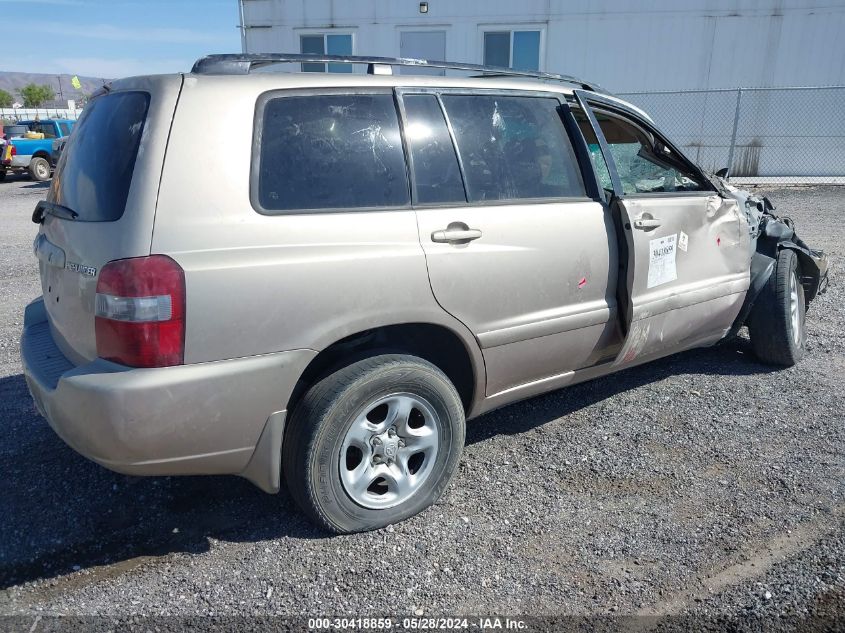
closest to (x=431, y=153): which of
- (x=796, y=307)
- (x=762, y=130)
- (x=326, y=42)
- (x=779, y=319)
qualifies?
(x=779, y=319)

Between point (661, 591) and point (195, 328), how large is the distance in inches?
78.5

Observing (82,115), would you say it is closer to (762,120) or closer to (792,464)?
(792,464)

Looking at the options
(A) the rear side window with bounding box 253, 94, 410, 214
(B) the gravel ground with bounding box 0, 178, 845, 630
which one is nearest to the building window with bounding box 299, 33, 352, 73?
(B) the gravel ground with bounding box 0, 178, 845, 630

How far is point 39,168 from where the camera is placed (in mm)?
20688

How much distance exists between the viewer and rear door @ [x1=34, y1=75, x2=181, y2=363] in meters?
2.43

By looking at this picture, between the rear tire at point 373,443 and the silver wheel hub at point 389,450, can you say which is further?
the silver wheel hub at point 389,450

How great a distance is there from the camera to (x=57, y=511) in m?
3.10

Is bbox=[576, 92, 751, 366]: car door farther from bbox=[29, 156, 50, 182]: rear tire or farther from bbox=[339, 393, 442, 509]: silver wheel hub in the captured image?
bbox=[29, 156, 50, 182]: rear tire

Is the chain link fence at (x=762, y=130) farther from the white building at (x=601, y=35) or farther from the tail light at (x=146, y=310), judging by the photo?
the tail light at (x=146, y=310)

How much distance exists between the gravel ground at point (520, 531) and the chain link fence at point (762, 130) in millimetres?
11607

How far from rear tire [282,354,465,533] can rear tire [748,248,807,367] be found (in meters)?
2.59

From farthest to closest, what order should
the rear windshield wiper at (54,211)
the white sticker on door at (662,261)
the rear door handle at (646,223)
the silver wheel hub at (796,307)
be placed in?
the silver wheel hub at (796,307)
the white sticker on door at (662,261)
the rear door handle at (646,223)
the rear windshield wiper at (54,211)

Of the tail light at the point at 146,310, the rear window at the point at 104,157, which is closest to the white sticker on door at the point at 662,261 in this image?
the tail light at the point at 146,310

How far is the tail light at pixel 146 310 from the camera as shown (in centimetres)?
235
